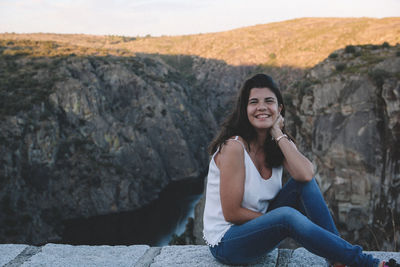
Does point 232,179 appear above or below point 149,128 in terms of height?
above

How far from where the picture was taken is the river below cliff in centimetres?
4241

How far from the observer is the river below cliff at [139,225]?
42.4 metres

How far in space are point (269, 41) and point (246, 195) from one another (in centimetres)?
9500

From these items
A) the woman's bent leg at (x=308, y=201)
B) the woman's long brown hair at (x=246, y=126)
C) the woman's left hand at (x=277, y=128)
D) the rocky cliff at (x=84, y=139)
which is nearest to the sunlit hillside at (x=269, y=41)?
the rocky cliff at (x=84, y=139)

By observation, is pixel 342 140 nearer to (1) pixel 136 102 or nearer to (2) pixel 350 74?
(2) pixel 350 74

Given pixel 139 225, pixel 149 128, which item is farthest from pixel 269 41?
pixel 139 225

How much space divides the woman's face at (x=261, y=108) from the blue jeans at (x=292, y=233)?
56 cm

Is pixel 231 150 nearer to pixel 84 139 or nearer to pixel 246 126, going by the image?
pixel 246 126

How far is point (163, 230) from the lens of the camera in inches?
1748

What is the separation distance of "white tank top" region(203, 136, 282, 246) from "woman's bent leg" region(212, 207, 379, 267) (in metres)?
0.09

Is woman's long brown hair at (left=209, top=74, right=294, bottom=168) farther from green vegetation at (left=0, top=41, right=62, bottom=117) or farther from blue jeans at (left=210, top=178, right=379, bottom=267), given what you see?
green vegetation at (left=0, top=41, right=62, bottom=117)

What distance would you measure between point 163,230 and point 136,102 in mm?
26253

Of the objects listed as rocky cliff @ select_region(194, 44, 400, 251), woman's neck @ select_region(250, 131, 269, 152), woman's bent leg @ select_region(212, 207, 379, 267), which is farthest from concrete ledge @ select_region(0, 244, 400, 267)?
rocky cliff @ select_region(194, 44, 400, 251)

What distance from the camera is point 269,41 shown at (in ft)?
305
